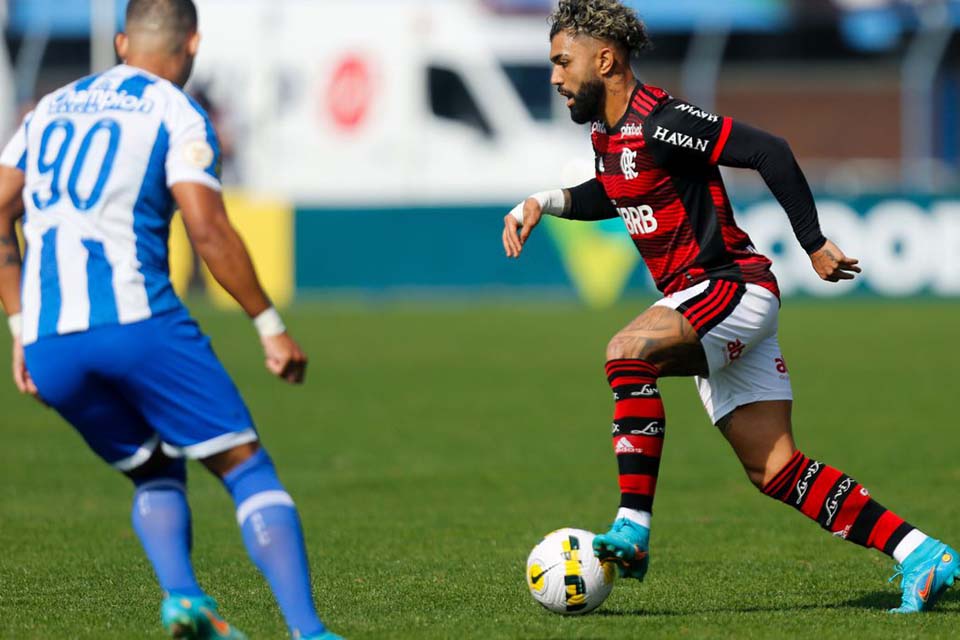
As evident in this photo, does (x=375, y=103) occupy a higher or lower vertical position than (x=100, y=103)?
lower

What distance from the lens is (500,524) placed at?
8844mm

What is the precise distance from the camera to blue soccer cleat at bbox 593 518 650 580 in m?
5.96

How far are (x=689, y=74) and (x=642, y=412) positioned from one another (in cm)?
3765

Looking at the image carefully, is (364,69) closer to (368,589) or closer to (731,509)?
(731,509)

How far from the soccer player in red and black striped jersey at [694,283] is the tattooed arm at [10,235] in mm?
1887

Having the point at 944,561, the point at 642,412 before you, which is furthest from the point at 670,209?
the point at 944,561

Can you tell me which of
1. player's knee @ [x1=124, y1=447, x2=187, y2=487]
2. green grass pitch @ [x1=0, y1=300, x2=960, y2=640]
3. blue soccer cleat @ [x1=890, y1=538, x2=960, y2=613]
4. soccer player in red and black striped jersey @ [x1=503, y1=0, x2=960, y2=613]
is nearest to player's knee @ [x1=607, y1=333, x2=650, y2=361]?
soccer player in red and black striped jersey @ [x1=503, y1=0, x2=960, y2=613]

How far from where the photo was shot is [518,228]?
6441 mm

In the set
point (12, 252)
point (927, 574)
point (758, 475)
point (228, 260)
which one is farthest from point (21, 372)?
point (927, 574)

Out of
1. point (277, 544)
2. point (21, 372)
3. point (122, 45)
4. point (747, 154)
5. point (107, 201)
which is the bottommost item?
point (277, 544)

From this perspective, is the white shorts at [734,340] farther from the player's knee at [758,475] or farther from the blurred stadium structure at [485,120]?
the blurred stadium structure at [485,120]

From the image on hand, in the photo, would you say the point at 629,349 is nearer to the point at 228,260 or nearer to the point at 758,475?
the point at 758,475

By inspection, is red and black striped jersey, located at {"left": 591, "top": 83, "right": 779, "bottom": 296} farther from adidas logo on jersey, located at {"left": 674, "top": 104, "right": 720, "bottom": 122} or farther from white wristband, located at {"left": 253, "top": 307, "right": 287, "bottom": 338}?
white wristband, located at {"left": 253, "top": 307, "right": 287, "bottom": 338}

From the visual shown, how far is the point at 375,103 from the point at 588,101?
2577 cm
